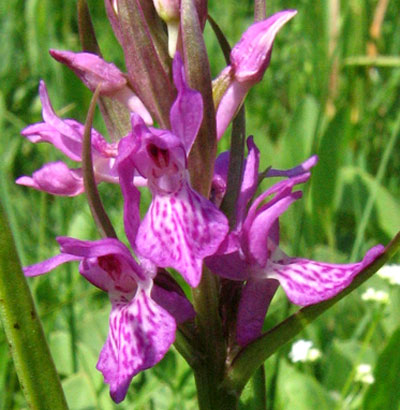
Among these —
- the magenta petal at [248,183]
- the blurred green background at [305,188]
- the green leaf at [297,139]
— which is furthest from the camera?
the green leaf at [297,139]

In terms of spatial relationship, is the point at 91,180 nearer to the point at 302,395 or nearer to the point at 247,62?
the point at 247,62

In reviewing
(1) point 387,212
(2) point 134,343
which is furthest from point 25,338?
(1) point 387,212

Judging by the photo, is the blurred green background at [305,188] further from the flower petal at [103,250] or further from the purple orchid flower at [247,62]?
the purple orchid flower at [247,62]

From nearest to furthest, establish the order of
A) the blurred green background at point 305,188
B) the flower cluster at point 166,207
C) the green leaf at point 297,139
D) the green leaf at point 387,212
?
the flower cluster at point 166,207 → the blurred green background at point 305,188 → the green leaf at point 387,212 → the green leaf at point 297,139

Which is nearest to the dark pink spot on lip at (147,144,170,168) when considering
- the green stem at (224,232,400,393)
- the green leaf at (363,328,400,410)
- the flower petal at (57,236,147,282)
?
the flower petal at (57,236,147,282)

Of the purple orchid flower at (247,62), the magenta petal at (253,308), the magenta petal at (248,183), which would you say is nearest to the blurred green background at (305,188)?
the magenta petal at (253,308)
